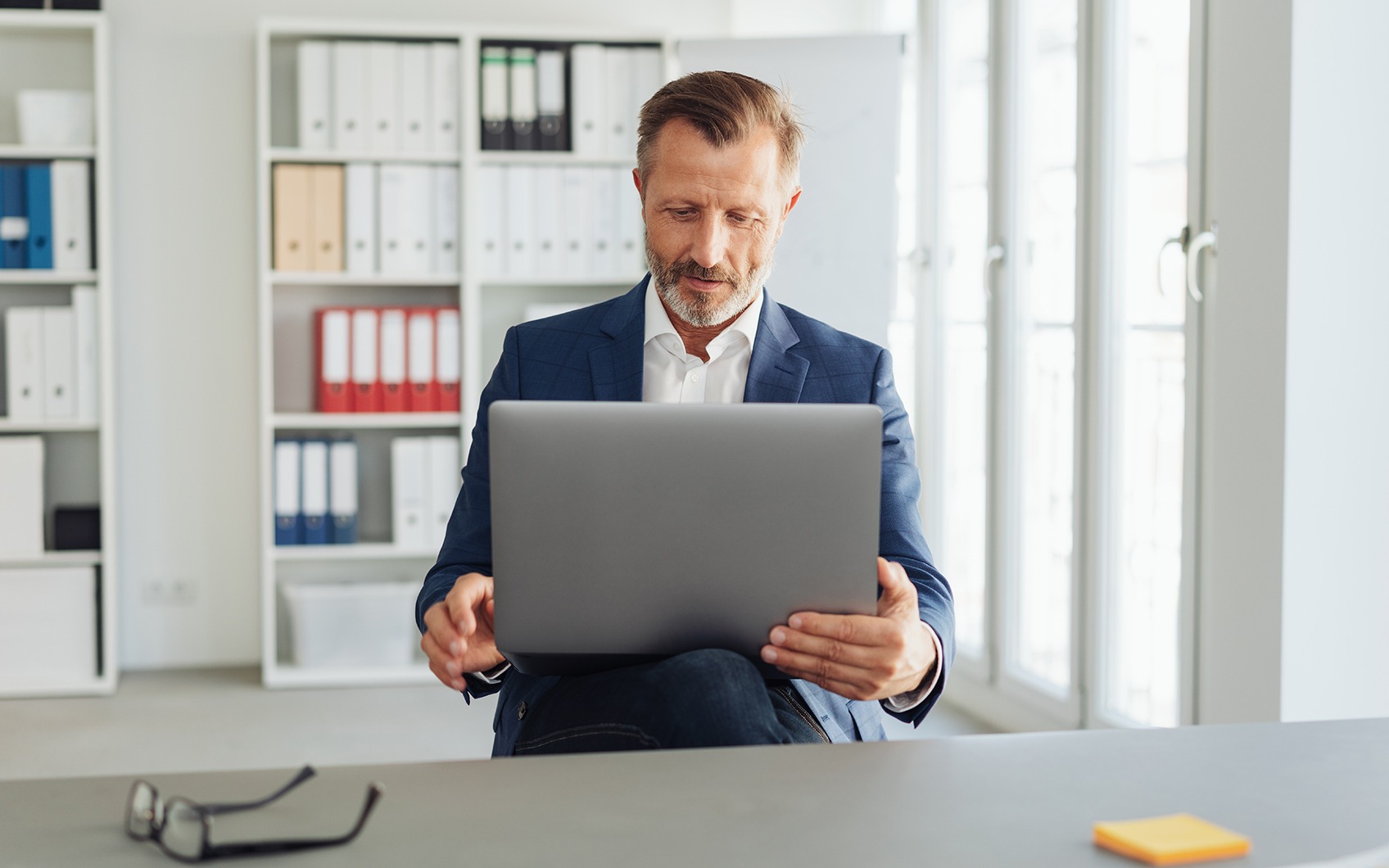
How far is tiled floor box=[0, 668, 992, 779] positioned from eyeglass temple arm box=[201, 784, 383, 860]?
7.77 ft

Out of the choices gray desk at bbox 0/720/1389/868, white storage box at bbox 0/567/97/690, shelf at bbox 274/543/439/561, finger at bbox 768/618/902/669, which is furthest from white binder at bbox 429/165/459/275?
gray desk at bbox 0/720/1389/868

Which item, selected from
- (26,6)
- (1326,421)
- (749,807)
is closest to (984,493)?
(1326,421)

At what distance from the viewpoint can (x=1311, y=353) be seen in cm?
203

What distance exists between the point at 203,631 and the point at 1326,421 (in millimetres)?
3385

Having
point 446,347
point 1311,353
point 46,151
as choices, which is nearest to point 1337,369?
point 1311,353

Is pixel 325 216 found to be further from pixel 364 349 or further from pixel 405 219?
pixel 364 349

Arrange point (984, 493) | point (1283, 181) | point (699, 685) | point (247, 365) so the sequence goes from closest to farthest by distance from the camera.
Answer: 1. point (699, 685)
2. point (1283, 181)
3. point (984, 493)
4. point (247, 365)

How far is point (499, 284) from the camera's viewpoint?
420 centimetres

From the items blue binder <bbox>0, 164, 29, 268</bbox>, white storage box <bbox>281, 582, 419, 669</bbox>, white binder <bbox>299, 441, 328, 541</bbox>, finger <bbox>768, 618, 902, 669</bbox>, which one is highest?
blue binder <bbox>0, 164, 29, 268</bbox>

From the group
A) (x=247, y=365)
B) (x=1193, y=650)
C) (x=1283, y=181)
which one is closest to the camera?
(x=1283, y=181)

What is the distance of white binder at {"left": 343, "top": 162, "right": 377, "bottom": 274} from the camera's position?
3.87 m

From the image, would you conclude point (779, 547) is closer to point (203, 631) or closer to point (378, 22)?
point (378, 22)

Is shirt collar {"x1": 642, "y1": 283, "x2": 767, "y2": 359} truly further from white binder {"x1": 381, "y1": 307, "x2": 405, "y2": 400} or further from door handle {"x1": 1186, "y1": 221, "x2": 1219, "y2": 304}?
white binder {"x1": 381, "y1": 307, "x2": 405, "y2": 400}

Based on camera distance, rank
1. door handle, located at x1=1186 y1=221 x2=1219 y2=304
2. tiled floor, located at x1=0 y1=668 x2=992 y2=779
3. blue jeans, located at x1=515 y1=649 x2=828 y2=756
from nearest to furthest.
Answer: blue jeans, located at x1=515 y1=649 x2=828 y2=756 → door handle, located at x1=1186 y1=221 x2=1219 y2=304 → tiled floor, located at x1=0 y1=668 x2=992 y2=779
